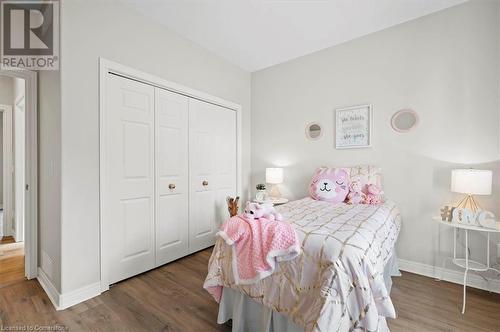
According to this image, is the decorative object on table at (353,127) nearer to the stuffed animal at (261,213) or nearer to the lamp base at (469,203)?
the lamp base at (469,203)

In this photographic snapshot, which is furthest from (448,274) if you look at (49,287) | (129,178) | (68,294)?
(49,287)

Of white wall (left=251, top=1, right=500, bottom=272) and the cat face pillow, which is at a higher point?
white wall (left=251, top=1, right=500, bottom=272)

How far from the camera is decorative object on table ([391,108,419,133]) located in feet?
7.92

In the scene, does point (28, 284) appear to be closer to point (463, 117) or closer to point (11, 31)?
point (11, 31)

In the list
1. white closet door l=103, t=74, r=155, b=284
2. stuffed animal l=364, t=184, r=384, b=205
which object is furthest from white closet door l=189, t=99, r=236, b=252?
stuffed animal l=364, t=184, r=384, b=205

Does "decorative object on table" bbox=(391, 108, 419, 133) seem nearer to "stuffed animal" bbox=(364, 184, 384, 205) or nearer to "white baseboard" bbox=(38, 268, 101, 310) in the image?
"stuffed animal" bbox=(364, 184, 384, 205)

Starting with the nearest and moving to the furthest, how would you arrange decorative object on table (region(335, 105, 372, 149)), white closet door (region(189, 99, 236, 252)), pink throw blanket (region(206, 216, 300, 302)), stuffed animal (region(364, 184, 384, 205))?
1. pink throw blanket (region(206, 216, 300, 302))
2. stuffed animal (region(364, 184, 384, 205))
3. decorative object on table (region(335, 105, 372, 149))
4. white closet door (region(189, 99, 236, 252))

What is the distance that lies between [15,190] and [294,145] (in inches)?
160

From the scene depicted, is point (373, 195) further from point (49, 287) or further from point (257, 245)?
point (49, 287)

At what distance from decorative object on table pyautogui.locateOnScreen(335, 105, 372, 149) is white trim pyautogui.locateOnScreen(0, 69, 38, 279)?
3.26m

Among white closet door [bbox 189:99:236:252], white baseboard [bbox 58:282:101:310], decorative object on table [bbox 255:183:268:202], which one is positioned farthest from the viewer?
decorative object on table [bbox 255:183:268:202]

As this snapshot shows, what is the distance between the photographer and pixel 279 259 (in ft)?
4.18

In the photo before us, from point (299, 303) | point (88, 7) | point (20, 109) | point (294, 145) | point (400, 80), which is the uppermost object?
point (88, 7)

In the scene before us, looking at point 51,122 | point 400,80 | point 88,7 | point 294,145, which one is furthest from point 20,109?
point 400,80
